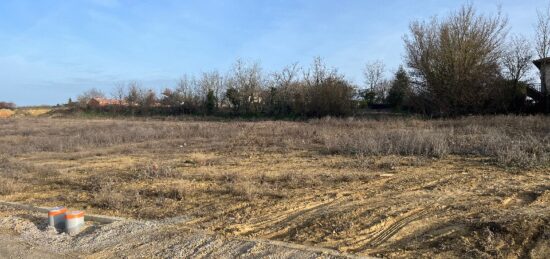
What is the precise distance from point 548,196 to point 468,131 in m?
10.3

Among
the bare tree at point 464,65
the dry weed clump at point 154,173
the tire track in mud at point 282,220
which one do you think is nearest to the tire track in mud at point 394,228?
the tire track in mud at point 282,220

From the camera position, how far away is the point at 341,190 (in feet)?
24.0

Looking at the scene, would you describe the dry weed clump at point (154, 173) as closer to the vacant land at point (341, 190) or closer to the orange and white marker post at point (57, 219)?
the vacant land at point (341, 190)

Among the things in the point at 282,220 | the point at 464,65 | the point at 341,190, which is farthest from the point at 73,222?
the point at 464,65

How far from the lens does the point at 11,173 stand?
1074 centimetres

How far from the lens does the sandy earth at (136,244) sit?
4.81 meters

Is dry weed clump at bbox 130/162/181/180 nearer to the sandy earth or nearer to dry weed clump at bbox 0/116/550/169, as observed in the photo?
dry weed clump at bbox 0/116/550/169

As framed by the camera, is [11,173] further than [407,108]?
Result: No

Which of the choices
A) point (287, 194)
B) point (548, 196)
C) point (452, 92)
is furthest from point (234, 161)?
point (452, 92)

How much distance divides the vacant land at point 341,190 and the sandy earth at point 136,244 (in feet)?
0.90

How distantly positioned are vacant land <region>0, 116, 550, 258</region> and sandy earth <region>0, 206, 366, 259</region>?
0.90 feet

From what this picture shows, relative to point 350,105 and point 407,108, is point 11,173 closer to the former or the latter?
point 350,105

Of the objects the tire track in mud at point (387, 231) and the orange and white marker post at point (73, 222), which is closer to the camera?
the tire track in mud at point (387, 231)

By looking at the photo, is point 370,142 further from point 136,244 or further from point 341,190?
point 136,244
